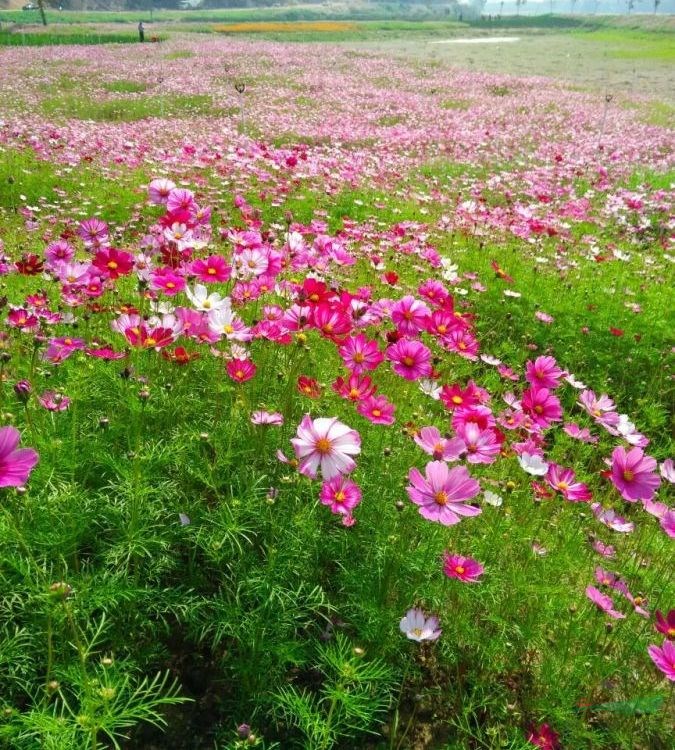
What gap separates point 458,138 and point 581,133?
3716 mm

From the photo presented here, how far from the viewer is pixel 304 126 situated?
12.2 m

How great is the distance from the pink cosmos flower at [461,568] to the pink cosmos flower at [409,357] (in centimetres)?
55

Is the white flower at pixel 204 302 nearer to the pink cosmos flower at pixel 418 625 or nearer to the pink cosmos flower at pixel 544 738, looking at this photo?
the pink cosmos flower at pixel 418 625

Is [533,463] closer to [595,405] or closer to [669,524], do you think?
[595,405]

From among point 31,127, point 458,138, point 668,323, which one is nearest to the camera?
point 668,323

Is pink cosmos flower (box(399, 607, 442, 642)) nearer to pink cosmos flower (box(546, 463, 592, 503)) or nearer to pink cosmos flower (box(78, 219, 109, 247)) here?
pink cosmos flower (box(546, 463, 592, 503))

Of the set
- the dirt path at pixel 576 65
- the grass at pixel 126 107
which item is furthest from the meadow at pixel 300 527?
the dirt path at pixel 576 65

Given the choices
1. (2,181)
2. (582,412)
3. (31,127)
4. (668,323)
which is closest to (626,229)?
(668,323)

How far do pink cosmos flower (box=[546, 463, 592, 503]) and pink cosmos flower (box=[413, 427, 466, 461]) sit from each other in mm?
A: 442

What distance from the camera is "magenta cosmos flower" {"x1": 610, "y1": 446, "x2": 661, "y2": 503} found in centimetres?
176

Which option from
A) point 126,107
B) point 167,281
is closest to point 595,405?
point 167,281

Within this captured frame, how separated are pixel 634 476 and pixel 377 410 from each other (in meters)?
0.82

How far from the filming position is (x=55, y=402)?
1.98 metres

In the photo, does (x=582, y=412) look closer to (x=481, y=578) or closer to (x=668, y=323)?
(x=668, y=323)
